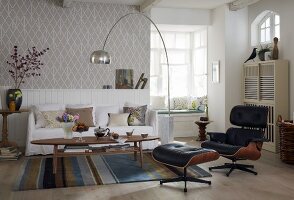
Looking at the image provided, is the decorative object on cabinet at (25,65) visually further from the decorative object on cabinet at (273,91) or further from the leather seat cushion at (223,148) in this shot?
the decorative object on cabinet at (273,91)

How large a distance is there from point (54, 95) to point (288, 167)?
4484 mm

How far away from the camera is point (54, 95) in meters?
7.56

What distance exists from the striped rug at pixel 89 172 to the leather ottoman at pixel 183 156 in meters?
0.38

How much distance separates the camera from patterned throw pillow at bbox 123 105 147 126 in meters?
7.19

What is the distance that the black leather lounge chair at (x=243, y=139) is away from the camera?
5051 millimetres

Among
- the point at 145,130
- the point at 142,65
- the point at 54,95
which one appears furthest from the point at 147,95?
the point at 54,95

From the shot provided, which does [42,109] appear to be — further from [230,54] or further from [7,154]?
[230,54]

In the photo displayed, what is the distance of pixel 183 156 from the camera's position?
14.8ft

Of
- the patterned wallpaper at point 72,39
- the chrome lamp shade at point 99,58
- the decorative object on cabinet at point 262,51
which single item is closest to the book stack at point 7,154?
the patterned wallpaper at point 72,39

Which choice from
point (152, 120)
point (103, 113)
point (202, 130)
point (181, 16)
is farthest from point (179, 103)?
point (103, 113)

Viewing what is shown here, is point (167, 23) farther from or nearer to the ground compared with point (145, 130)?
farther from the ground

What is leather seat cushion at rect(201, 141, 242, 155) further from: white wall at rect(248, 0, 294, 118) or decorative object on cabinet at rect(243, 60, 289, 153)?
white wall at rect(248, 0, 294, 118)

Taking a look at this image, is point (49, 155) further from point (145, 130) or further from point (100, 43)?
point (100, 43)

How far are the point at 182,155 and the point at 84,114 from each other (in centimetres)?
302
